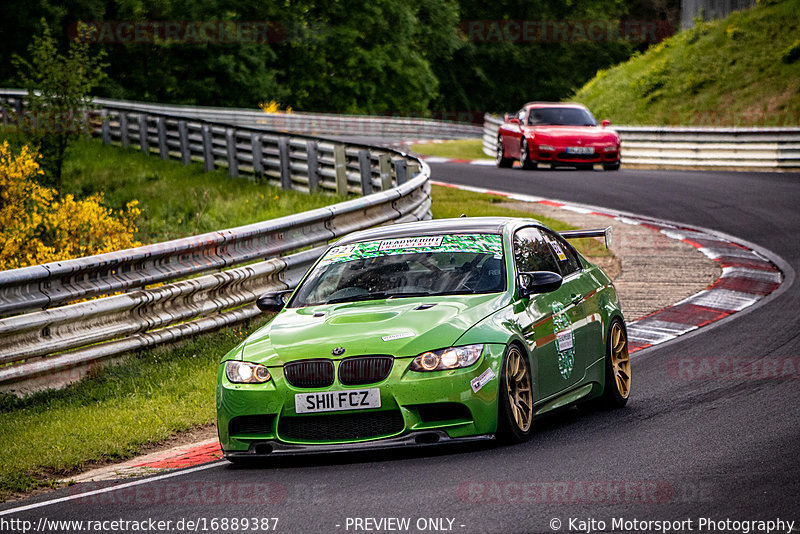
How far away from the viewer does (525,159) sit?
90.1ft

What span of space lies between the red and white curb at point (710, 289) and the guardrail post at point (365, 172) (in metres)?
3.77

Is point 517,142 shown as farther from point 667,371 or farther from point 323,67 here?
point 323,67

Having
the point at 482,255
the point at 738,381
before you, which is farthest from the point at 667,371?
the point at 482,255

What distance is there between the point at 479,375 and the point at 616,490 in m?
1.24

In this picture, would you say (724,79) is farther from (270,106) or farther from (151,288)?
(151,288)

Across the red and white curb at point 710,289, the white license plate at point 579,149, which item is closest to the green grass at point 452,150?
the white license plate at point 579,149

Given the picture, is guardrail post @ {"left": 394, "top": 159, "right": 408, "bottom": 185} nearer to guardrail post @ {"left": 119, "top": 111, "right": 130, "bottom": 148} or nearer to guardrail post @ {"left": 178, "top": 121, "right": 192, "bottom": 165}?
guardrail post @ {"left": 178, "top": 121, "right": 192, "bottom": 165}

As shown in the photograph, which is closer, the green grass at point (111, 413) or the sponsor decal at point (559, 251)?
the green grass at point (111, 413)

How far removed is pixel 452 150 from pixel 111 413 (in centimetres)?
2981

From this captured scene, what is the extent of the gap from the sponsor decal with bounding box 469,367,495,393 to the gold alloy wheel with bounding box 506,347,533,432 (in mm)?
200

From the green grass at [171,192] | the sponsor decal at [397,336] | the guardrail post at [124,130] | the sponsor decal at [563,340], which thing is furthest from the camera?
the guardrail post at [124,130]

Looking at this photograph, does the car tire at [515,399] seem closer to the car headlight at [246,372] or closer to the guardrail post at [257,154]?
the car headlight at [246,372]

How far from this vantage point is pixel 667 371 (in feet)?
33.7

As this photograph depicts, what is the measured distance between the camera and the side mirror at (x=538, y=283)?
7973 millimetres
